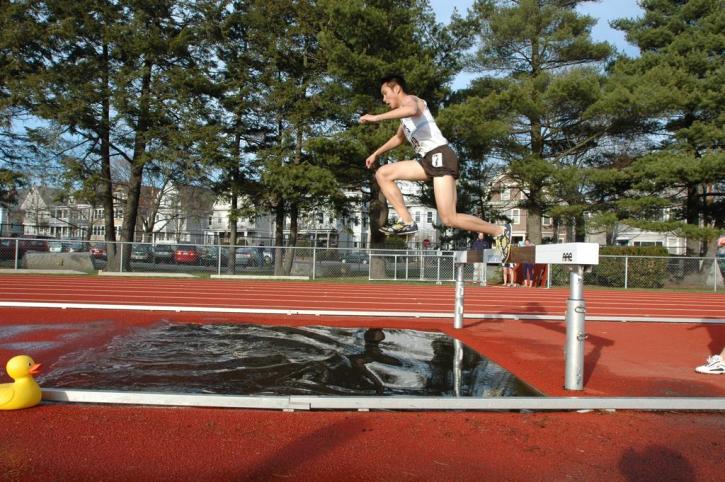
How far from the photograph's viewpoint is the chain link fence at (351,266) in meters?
20.5

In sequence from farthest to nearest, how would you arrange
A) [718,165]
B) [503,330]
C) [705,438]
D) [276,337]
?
[718,165], [503,330], [276,337], [705,438]

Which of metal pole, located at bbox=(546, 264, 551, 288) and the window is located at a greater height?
the window

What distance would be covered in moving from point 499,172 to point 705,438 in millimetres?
22417

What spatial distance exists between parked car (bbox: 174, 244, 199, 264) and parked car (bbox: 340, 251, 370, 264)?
19.4 feet

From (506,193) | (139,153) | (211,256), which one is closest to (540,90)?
(506,193)

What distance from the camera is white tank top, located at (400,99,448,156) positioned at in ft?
17.4

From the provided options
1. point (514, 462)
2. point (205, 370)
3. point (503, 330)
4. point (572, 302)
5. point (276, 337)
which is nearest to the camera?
point (514, 462)

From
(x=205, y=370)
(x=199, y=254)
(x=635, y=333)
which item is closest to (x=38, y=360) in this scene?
(x=205, y=370)

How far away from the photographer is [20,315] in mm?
7453

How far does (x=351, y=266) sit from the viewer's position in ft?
74.9

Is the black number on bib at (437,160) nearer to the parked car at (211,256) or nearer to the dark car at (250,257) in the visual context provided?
the parked car at (211,256)

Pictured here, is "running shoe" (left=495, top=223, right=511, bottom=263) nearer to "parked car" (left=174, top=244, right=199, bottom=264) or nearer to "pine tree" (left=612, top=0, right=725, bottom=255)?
"parked car" (left=174, top=244, right=199, bottom=264)

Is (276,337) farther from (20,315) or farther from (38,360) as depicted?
(20,315)

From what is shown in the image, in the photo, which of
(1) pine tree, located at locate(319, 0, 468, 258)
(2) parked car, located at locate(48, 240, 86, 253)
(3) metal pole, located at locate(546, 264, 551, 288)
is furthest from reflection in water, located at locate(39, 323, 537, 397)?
(2) parked car, located at locate(48, 240, 86, 253)
